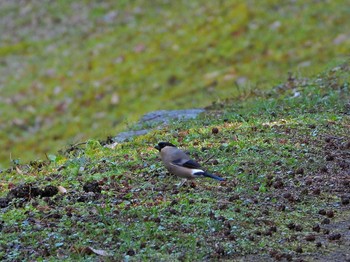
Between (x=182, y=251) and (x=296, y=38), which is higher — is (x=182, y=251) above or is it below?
above

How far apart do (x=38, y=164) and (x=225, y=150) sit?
93.1 inches

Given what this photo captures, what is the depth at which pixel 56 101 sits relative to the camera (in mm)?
19266

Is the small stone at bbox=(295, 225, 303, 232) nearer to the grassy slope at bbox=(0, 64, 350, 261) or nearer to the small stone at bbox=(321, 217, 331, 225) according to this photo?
the grassy slope at bbox=(0, 64, 350, 261)

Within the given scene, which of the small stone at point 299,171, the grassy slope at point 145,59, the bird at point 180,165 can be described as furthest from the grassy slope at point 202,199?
the grassy slope at point 145,59

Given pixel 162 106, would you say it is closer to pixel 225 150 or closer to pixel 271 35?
pixel 271 35

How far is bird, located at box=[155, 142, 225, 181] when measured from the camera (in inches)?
301

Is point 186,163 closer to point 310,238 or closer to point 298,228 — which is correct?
point 298,228

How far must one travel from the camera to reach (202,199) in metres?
7.49

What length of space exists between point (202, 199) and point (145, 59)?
500 inches

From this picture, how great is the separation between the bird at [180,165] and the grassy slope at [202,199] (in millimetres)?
181

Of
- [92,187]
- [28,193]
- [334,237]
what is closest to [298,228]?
[334,237]

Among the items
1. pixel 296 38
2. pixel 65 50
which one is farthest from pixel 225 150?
pixel 65 50

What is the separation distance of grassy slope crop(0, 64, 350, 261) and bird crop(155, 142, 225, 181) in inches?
7.1

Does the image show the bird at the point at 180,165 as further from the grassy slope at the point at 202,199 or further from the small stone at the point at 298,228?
the small stone at the point at 298,228
